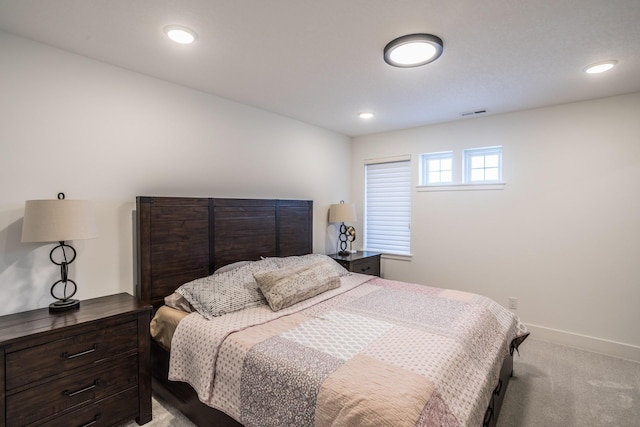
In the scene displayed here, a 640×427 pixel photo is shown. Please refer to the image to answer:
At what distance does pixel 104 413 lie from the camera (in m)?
1.85

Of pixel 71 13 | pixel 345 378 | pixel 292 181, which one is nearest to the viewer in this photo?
pixel 345 378

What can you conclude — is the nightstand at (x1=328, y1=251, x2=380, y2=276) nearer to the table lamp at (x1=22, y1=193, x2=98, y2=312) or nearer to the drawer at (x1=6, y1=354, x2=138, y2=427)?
the drawer at (x1=6, y1=354, x2=138, y2=427)

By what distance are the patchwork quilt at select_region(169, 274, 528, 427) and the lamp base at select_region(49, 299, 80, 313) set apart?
0.67m

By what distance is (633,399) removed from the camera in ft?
7.36

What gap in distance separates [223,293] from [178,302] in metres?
0.35

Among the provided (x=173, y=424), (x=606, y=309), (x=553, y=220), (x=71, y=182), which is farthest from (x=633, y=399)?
(x=71, y=182)

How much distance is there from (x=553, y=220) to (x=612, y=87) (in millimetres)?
1287

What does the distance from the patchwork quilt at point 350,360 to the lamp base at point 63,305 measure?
67 centimetres

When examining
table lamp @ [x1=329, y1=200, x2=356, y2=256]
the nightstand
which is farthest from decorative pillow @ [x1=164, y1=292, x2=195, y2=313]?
table lamp @ [x1=329, y1=200, x2=356, y2=256]

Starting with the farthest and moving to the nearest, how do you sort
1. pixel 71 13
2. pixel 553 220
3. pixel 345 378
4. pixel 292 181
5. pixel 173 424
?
pixel 292 181, pixel 553 220, pixel 173 424, pixel 71 13, pixel 345 378

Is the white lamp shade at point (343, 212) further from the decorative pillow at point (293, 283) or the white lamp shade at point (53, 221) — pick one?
the white lamp shade at point (53, 221)

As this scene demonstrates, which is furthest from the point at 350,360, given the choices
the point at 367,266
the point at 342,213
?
the point at 342,213

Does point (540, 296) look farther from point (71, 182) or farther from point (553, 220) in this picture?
point (71, 182)

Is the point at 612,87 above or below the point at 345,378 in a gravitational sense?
above
